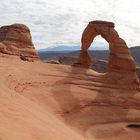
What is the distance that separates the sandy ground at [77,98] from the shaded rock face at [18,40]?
5187 millimetres

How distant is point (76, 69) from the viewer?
2217 centimetres

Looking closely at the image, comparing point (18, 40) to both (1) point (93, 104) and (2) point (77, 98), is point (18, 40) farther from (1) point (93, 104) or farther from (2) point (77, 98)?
(1) point (93, 104)

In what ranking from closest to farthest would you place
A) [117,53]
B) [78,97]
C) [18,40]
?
[78,97] < [117,53] < [18,40]

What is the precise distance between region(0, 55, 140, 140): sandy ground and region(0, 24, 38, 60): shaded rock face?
5187mm

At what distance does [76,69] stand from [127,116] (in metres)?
5.63

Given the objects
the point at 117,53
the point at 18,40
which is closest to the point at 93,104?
the point at 117,53

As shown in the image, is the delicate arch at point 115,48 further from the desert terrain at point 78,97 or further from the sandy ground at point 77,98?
the sandy ground at point 77,98

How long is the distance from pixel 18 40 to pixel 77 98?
12.1 m

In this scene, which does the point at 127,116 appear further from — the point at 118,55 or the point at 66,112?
the point at 118,55

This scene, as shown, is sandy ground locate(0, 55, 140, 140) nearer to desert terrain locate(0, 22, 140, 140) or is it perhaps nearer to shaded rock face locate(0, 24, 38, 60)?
desert terrain locate(0, 22, 140, 140)

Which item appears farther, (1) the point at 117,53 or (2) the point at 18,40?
(2) the point at 18,40

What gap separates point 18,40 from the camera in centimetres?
2825

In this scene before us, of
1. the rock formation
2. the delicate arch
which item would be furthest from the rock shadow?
the delicate arch

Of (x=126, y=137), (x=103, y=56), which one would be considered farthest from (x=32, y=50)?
(x=103, y=56)
